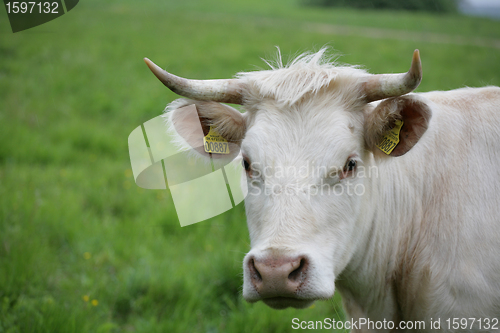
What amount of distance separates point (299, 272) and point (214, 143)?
108cm

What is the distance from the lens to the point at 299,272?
1835 millimetres

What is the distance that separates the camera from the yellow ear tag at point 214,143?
2.55m

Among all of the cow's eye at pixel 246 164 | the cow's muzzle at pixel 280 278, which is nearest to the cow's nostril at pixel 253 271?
the cow's muzzle at pixel 280 278

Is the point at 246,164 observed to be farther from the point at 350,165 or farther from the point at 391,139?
the point at 391,139

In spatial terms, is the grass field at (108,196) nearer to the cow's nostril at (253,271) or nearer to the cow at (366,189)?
the cow at (366,189)

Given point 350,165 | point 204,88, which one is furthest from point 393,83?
point 204,88

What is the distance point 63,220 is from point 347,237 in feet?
10.9

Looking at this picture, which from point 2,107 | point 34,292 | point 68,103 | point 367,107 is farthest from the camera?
point 68,103

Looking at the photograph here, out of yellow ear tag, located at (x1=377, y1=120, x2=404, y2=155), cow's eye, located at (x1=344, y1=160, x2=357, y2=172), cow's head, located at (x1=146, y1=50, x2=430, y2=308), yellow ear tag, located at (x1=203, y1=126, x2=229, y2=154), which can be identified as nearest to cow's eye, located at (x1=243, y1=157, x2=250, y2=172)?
cow's head, located at (x1=146, y1=50, x2=430, y2=308)

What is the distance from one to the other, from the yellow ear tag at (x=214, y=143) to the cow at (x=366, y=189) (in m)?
0.04

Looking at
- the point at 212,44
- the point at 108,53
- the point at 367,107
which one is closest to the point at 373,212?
the point at 367,107

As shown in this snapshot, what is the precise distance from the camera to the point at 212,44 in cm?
1249

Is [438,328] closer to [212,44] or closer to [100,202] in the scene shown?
[100,202]

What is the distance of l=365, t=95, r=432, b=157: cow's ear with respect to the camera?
218cm
